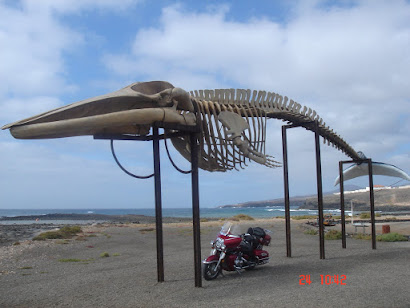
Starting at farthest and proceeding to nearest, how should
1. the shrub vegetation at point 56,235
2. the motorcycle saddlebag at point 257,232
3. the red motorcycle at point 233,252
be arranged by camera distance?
the shrub vegetation at point 56,235 → the motorcycle saddlebag at point 257,232 → the red motorcycle at point 233,252

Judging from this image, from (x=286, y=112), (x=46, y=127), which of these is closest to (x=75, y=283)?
(x=46, y=127)

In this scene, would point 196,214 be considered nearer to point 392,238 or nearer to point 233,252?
point 233,252

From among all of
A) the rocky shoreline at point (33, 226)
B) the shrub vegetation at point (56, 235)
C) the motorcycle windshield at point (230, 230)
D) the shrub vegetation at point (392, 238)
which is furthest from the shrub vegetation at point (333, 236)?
the rocky shoreline at point (33, 226)

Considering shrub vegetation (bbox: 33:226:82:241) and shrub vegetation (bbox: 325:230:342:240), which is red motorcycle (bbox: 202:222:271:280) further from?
shrub vegetation (bbox: 33:226:82:241)

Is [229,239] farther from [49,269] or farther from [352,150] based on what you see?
[352,150]

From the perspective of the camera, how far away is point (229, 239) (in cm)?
855

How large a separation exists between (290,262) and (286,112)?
3.99m

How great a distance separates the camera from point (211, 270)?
8.30 meters
